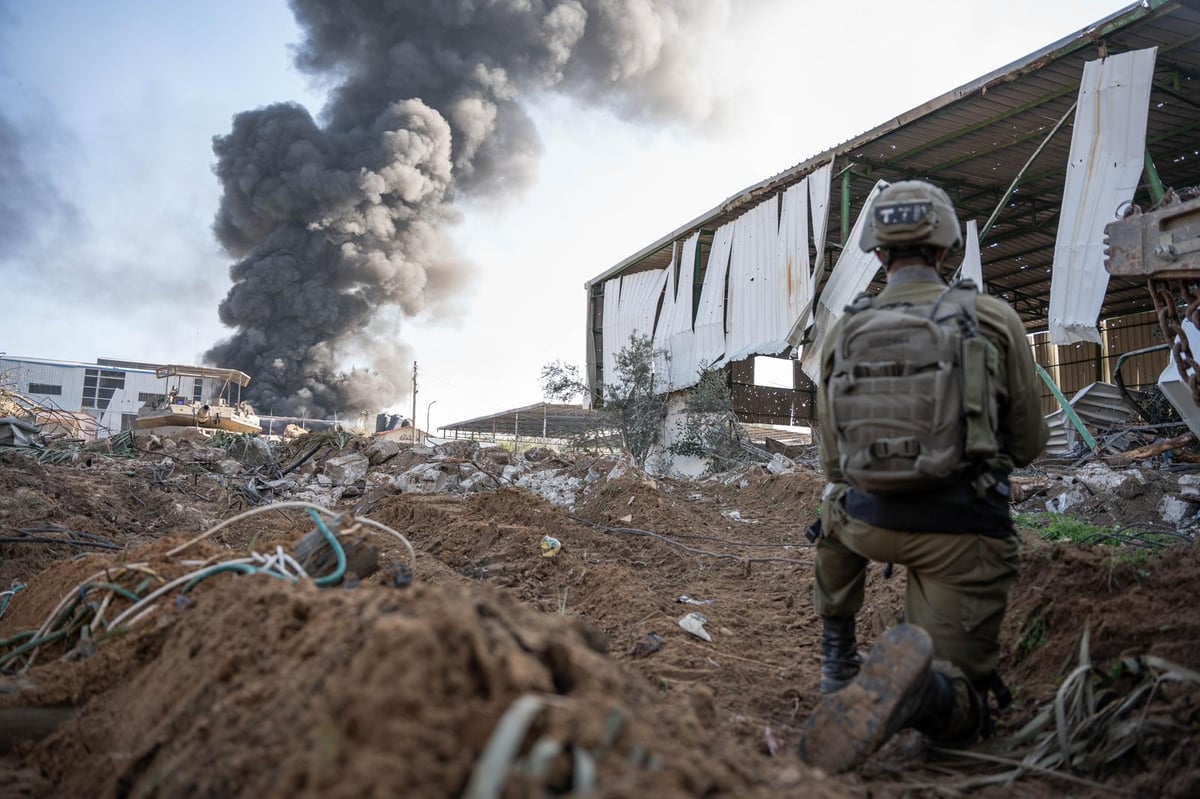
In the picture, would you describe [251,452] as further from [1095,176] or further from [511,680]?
[511,680]

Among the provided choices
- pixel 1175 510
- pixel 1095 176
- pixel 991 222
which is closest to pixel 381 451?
pixel 991 222

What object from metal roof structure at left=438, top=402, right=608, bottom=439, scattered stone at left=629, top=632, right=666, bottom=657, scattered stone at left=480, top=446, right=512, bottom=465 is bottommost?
scattered stone at left=629, top=632, right=666, bottom=657

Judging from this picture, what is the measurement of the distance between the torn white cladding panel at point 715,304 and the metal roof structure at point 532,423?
969cm

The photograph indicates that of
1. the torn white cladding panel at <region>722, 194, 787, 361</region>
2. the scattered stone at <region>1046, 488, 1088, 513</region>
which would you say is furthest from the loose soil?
the torn white cladding panel at <region>722, 194, 787, 361</region>

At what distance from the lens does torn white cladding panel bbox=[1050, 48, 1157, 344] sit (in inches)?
304

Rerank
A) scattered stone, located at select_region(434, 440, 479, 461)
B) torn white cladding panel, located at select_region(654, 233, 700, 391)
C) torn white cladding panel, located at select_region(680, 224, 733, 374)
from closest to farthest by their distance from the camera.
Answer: scattered stone, located at select_region(434, 440, 479, 461)
torn white cladding panel, located at select_region(680, 224, 733, 374)
torn white cladding panel, located at select_region(654, 233, 700, 391)

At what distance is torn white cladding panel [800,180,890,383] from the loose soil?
6.47 m

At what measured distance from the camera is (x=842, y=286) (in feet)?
36.6

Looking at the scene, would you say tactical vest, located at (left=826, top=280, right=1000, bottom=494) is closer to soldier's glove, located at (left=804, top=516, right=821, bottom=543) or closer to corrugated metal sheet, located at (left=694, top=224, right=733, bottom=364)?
soldier's glove, located at (left=804, top=516, right=821, bottom=543)

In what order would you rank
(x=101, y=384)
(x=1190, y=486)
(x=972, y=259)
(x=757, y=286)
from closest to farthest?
(x=1190, y=486)
(x=972, y=259)
(x=757, y=286)
(x=101, y=384)

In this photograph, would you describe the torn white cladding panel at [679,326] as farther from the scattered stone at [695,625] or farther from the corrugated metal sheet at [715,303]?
the scattered stone at [695,625]

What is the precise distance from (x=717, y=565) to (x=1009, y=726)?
3.40 m

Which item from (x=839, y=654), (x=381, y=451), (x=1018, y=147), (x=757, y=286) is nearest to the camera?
(x=839, y=654)

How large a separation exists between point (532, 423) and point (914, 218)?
25.9 m
